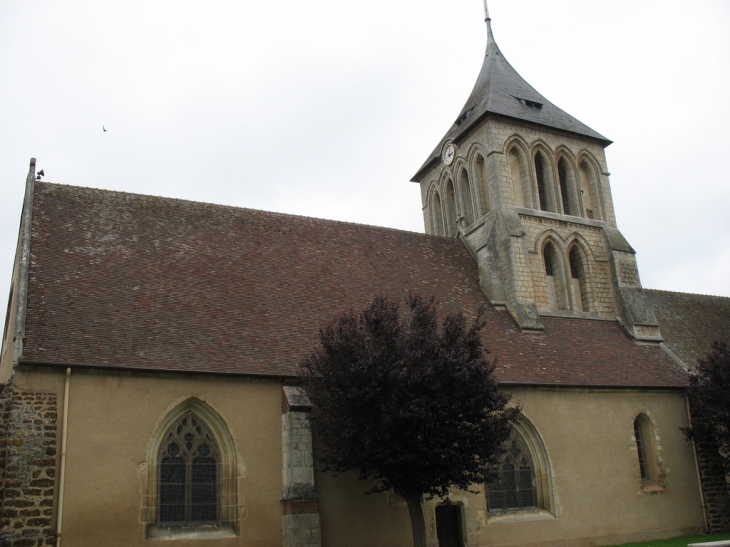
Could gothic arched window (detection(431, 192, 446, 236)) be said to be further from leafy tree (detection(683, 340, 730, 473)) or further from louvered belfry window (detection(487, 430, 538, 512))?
louvered belfry window (detection(487, 430, 538, 512))

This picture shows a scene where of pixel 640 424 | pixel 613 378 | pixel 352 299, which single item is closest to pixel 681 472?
pixel 640 424

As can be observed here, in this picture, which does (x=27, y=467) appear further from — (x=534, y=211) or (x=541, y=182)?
(x=541, y=182)

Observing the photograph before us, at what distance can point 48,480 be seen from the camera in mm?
13344

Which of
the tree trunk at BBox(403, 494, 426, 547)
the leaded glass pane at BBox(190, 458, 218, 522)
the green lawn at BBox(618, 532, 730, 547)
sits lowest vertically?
the green lawn at BBox(618, 532, 730, 547)

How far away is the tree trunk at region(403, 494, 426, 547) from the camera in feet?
48.1

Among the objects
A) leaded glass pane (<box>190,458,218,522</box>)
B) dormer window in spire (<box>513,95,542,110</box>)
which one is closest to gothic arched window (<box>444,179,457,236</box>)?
dormer window in spire (<box>513,95,542,110</box>)

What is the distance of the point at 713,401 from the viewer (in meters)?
19.2

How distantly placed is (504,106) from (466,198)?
3.28 m

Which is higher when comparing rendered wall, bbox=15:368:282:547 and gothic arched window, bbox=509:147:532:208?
gothic arched window, bbox=509:147:532:208

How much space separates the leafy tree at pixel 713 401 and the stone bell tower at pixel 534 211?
2749 millimetres

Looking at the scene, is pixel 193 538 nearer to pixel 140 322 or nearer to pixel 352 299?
pixel 140 322

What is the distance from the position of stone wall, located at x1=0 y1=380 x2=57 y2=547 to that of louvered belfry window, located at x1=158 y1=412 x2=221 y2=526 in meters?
2.15

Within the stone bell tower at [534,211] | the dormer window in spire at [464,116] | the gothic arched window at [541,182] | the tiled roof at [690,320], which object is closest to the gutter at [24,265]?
the stone bell tower at [534,211]

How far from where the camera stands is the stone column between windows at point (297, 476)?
47.5ft
